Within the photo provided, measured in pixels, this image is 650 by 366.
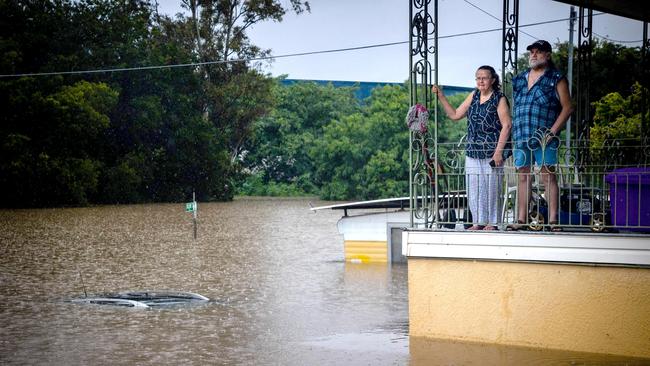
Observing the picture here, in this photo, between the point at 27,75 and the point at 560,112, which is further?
the point at 27,75

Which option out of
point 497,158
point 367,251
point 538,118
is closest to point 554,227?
point 497,158

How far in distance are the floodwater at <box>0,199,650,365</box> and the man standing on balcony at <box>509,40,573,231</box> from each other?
4.98ft

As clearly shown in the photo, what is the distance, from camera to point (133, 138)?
57219 millimetres

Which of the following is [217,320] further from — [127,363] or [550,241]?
[550,241]

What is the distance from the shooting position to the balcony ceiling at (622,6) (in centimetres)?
1305

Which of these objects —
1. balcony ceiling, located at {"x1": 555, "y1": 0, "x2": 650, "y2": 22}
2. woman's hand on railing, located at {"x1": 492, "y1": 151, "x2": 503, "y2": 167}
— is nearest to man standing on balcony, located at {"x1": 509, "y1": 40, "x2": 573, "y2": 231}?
woman's hand on railing, located at {"x1": 492, "y1": 151, "x2": 503, "y2": 167}

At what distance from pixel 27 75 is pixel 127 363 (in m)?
40.5

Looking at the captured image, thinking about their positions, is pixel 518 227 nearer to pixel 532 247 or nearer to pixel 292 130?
pixel 532 247

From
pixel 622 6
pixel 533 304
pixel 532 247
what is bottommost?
pixel 533 304

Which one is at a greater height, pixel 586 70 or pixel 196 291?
A: pixel 586 70

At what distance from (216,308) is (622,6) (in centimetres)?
629

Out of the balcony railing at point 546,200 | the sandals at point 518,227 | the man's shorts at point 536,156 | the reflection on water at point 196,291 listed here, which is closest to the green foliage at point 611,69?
the reflection on water at point 196,291

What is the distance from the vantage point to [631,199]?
982 centimetres

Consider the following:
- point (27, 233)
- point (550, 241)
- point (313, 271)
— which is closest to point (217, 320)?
point (550, 241)
